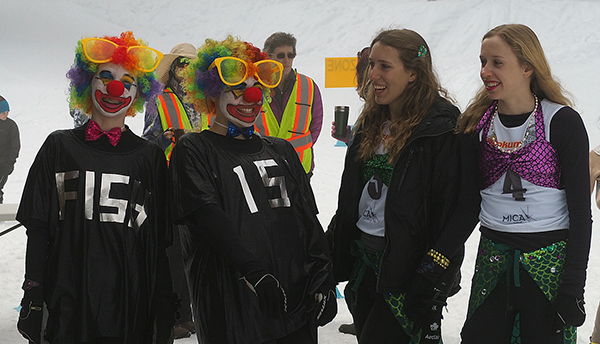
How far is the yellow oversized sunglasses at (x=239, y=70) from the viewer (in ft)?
7.99

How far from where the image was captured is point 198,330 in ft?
7.72

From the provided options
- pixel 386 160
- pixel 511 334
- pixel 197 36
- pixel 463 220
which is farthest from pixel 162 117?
pixel 197 36

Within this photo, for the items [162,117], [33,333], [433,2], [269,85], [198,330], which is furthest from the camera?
[433,2]

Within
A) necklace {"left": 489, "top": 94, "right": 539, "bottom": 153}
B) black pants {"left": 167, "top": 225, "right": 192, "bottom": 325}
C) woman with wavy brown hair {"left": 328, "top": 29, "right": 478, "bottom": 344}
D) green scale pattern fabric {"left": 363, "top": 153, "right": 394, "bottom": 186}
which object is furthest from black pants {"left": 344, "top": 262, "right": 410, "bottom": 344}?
black pants {"left": 167, "top": 225, "right": 192, "bottom": 325}

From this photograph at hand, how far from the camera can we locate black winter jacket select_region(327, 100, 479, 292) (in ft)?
8.07

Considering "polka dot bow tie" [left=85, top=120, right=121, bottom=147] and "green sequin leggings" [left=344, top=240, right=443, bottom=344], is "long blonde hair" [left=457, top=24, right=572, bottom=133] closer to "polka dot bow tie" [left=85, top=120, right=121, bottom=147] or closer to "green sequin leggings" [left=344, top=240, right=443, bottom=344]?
"green sequin leggings" [left=344, top=240, right=443, bottom=344]

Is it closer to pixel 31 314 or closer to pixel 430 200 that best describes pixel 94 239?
pixel 31 314

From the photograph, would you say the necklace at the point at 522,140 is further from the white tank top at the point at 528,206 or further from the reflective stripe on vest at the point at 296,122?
the reflective stripe on vest at the point at 296,122

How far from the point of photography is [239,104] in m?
2.44

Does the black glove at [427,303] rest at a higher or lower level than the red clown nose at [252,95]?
lower

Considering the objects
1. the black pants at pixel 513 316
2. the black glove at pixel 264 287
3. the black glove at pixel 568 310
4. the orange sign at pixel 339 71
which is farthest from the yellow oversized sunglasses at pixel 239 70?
the orange sign at pixel 339 71

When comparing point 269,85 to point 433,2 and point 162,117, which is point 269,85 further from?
point 433,2

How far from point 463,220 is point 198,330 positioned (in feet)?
3.51

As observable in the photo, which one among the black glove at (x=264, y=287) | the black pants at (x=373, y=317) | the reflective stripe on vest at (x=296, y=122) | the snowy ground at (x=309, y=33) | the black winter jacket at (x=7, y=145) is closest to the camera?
the black glove at (x=264, y=287)
